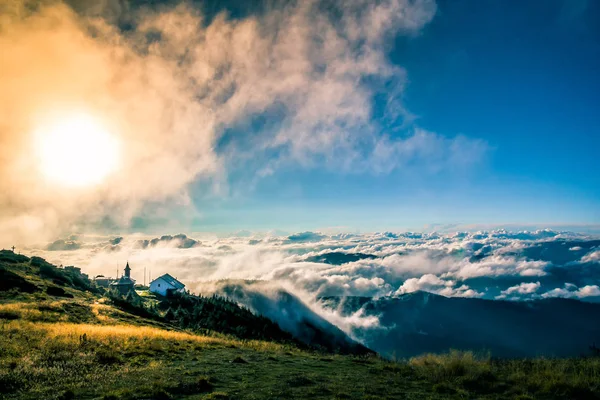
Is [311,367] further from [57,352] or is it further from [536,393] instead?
[57,352]

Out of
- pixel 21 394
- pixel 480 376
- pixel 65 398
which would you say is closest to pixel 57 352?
pixel 21 394

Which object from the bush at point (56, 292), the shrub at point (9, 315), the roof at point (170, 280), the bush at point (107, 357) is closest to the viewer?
the bush at point (107, 357)

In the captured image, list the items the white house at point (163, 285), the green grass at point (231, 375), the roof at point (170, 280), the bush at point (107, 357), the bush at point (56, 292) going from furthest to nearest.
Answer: the roof at point (170, 280), the white house at point (163, 285), the bush at point (56, 292), the bush at point (107, 357), the green grass at point (231, 375)

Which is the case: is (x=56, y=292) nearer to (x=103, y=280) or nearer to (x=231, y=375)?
(x=231, y=375)

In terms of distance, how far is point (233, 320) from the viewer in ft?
284

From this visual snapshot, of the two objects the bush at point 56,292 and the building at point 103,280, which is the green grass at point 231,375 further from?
the building at point 103,280

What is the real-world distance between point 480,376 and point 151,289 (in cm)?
12171

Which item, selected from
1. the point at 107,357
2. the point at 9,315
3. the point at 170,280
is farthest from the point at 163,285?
the point at 107,357

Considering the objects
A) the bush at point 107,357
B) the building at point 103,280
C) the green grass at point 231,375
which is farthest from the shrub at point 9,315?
the building at point 103,280

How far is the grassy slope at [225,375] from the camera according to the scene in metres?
13.0

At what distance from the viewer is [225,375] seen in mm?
17031

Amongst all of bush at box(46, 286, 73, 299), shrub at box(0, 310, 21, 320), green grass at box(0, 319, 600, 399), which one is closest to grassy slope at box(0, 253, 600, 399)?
green grass at box(0, 319, 600, 399)

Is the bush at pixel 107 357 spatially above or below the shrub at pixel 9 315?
below

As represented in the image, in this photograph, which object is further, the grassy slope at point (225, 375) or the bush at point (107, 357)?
the bush at point (107, 357)
